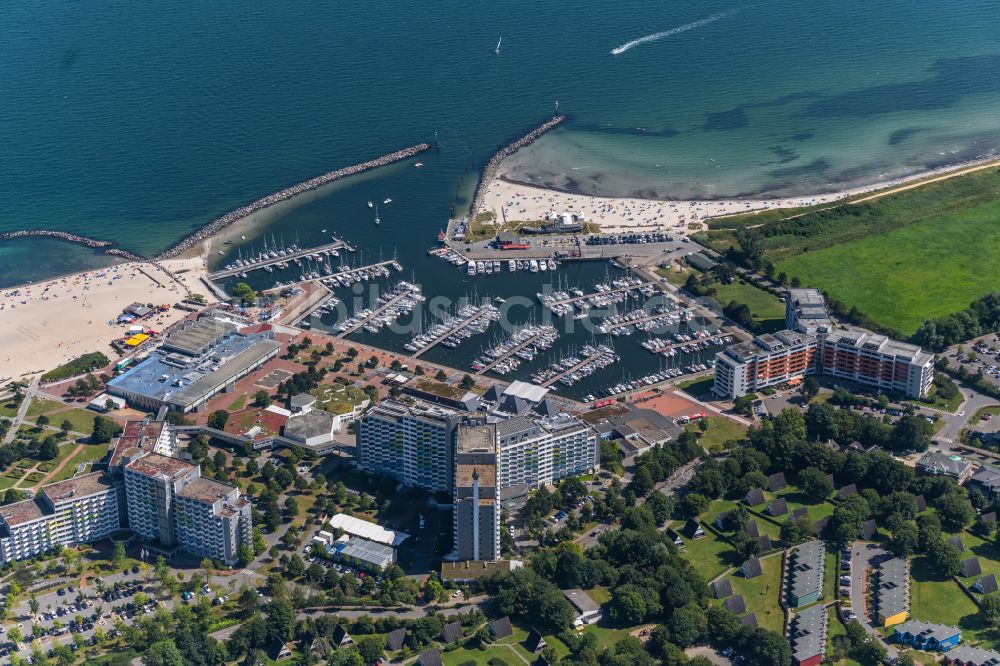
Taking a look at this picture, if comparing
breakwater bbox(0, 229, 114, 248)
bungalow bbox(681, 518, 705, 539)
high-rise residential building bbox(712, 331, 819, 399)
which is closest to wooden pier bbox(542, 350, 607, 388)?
high-rise residential building bbox(712, 331, 819, 399)

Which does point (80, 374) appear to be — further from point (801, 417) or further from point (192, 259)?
point (801, 417)

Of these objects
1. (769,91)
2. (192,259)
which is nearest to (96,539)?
(192,259)

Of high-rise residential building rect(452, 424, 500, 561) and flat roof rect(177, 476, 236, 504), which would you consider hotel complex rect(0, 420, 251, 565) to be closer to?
flat roof rect(177, 476, 236, 504)

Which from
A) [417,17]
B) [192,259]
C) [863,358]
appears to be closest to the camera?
[863,358]

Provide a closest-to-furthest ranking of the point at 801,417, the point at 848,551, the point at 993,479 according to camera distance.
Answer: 1. the point at 848,551
2. the point at 993,479
3. the point at 801,417

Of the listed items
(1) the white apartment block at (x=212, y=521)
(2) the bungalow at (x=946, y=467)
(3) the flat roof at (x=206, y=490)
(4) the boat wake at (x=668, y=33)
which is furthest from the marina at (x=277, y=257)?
(2) the bungalow at (x=946, y=467)

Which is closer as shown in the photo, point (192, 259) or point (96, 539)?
point (96, 539)

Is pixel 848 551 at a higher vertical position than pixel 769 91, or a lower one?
lower
